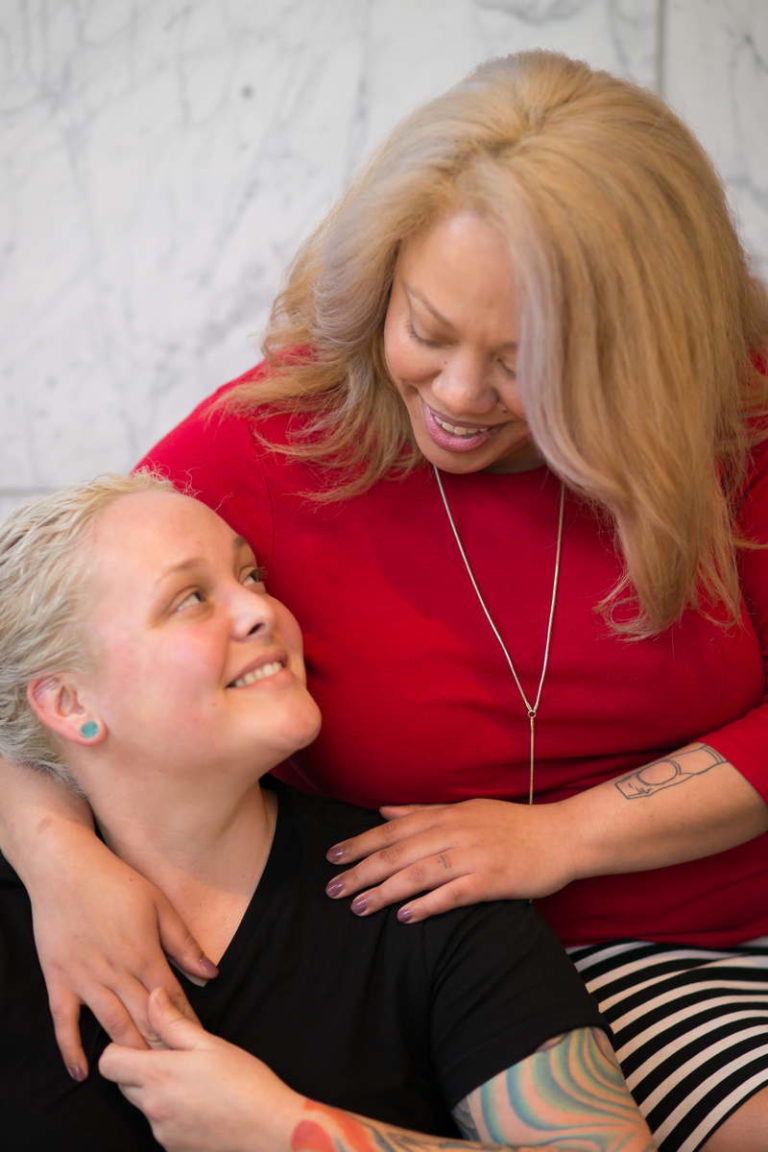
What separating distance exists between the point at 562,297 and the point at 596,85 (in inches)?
9.6

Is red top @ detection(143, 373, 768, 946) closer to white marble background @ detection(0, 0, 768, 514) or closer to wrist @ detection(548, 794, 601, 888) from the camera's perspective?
wrist @ detection(548, 794, 601, 888)

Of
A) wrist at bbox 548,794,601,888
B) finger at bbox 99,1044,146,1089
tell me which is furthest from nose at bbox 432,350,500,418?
finger at bbox 99,1044,146,1089

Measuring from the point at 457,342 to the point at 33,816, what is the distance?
0.61 m

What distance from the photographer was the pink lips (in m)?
1.31

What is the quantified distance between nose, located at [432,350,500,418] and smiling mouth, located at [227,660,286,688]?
297 mm

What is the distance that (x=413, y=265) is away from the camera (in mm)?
1256

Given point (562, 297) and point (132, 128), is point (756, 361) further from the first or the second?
point (132, 128)

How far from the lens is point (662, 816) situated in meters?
1.35

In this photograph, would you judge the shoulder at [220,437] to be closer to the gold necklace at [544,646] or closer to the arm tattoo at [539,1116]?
the gold necklace at [544,646]

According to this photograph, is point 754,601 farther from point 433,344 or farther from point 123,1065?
point 123,1065

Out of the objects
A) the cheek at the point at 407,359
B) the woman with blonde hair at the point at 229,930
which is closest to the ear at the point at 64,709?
the woman with blonde hair at the point at 229,930

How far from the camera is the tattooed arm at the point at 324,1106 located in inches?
41.2

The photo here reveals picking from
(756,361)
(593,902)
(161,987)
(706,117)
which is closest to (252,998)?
(161,987)

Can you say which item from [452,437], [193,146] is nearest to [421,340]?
[452,437]
